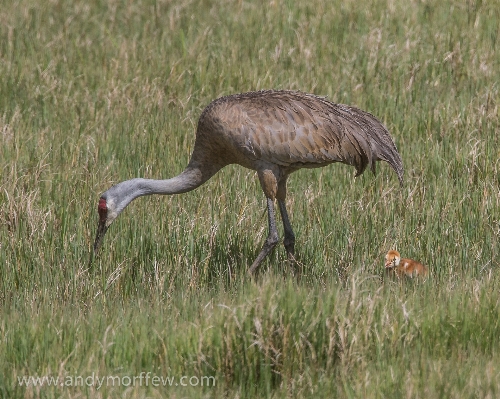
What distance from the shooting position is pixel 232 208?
22.4 ft

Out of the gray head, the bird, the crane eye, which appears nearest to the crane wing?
the bird

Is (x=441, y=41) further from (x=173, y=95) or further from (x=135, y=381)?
(x=135, y=381)

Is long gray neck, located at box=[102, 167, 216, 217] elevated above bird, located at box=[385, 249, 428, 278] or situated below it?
above

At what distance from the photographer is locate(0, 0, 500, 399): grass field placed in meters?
4.56

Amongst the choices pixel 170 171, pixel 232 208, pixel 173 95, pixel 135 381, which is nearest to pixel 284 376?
pixel 135 381

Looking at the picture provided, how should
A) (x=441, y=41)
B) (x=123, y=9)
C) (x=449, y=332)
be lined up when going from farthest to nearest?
1. (x=123, y=9)
2. (x=441, y=41)
3. (x=449, y=332)

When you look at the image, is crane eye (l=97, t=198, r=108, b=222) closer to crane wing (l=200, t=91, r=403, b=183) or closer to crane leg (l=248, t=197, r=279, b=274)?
crane wing (l=200, t=91, r=403, b=183)

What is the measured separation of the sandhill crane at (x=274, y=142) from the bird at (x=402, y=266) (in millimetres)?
586

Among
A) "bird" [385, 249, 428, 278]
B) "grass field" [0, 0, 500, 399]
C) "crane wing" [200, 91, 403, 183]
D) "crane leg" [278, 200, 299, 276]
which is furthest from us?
"crane leg" [278, 200, 299, 276]

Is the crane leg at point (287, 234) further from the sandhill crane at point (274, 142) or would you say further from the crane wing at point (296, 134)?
the crane wing at point (296, 134)

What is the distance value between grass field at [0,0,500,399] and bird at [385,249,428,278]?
0.45 ft

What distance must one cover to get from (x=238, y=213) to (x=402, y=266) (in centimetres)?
138

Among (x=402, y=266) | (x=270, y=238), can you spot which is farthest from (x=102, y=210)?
(x=402, y=266)

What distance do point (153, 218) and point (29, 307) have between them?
1.50 metres
